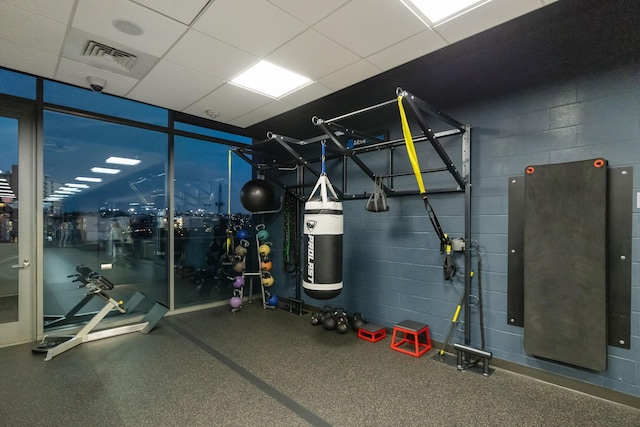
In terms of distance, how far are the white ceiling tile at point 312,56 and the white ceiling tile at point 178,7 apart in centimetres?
78

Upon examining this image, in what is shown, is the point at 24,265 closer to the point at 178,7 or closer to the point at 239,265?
the point at 239,265

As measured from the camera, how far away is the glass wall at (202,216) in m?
4.93

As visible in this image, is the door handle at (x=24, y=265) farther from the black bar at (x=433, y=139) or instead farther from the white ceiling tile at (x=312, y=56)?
the black bar at (x=433, y=139)

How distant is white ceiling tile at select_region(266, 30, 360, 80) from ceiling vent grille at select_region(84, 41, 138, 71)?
1.42m

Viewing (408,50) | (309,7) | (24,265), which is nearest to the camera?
(309,7)

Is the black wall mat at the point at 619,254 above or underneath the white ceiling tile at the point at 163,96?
→ underneath

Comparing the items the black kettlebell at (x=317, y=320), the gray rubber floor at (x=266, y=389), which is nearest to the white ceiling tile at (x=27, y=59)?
the gray rubber floor at (x=266, y=389)

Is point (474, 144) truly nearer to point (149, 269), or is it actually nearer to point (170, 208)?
point (170, 208)

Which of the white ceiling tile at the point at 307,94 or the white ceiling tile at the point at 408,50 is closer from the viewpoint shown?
the white ceiling tile at the point at 408,50

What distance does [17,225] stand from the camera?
352cm

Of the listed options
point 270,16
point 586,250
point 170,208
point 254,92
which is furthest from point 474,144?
point 170,208

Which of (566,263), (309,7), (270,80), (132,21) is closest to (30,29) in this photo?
(132,21)

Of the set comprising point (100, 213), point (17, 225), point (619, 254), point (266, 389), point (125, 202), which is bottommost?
point (266, 389)

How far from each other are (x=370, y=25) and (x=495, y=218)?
223 cm
